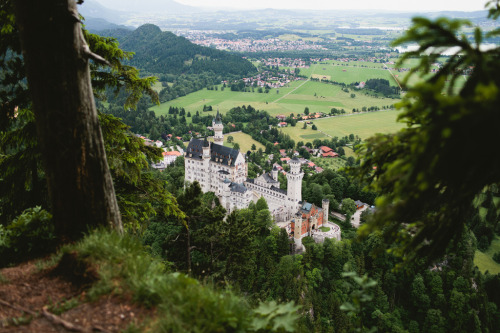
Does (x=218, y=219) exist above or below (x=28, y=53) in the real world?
below

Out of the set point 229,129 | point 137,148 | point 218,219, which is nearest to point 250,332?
point 137,148

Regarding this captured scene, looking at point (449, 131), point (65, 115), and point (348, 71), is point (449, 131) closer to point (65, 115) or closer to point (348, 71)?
point (65, 115)

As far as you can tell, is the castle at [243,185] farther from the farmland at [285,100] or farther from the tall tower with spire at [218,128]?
the farmland at [285,100]

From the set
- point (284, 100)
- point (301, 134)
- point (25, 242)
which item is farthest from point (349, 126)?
point (25, 242)

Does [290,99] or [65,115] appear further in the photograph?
[290,99]

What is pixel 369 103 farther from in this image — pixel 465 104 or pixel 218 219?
pixel 465 104

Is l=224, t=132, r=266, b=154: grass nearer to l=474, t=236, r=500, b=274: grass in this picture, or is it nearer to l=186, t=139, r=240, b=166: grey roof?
l=186, t=139, r=240, b=166: grey roof
